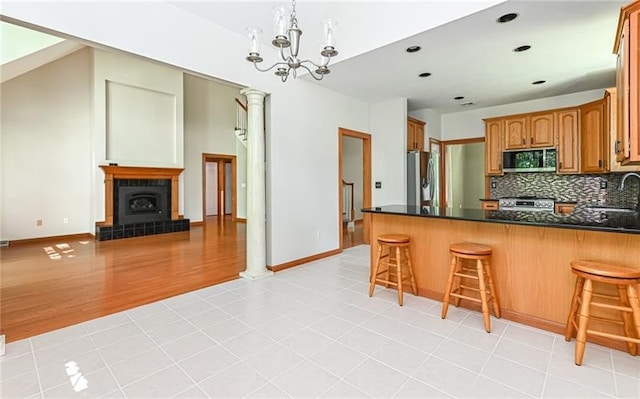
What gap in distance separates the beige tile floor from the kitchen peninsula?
21 centimetres

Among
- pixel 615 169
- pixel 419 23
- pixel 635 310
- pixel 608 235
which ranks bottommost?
pixel 635 310

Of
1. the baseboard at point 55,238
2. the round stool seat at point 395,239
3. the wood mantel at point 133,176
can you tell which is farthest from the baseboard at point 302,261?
the baseboard at point 55,238

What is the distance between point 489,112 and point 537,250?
14.9 feet

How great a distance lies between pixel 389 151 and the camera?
216 inches

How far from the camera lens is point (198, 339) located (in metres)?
2.31

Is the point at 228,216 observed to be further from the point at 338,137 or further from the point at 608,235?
the point at 608,235

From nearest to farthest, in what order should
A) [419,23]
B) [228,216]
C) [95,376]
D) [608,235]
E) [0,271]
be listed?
1. [95,376]
2. [608,235]
3. [419,23]
4. [0,271]
5. [228,216]

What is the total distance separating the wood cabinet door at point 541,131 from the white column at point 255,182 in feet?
14.8

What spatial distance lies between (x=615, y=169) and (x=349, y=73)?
394 centimetres

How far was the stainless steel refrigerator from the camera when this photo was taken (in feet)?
17.6

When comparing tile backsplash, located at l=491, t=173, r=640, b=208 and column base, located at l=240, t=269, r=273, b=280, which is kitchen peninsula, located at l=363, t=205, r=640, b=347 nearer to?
column base, located at l=240, t=269, r=273, b=280

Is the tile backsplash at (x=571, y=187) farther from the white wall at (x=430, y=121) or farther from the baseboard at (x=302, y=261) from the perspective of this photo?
the baseboard at (x=302, y=261)

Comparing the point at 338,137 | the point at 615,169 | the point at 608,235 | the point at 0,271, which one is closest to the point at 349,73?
the point at 338,137

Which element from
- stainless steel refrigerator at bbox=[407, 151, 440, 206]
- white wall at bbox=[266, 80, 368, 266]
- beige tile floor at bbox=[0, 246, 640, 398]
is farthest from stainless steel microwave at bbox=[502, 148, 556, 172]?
beige tile floor at bbox=[0, 246, 640, 398]
